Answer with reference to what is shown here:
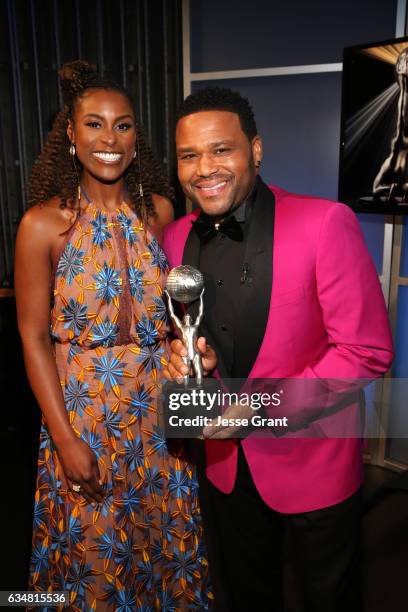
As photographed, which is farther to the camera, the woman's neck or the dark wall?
the dark wall

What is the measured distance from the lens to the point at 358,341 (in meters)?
1.39

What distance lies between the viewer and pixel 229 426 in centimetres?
142

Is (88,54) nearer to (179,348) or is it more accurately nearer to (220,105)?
(220,105)

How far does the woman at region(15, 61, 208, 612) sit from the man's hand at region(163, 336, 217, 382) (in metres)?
0.33

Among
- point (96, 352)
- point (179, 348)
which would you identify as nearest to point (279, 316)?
point (179, 348)

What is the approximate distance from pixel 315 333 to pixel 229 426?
0.36m

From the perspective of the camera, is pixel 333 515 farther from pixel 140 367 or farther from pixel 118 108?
pixel 118 108

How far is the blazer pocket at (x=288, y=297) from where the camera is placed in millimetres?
1449

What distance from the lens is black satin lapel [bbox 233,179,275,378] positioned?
1460 mm

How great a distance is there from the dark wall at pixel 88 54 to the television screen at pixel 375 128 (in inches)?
39.2

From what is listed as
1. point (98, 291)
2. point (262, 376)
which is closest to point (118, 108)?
point (98, 291)

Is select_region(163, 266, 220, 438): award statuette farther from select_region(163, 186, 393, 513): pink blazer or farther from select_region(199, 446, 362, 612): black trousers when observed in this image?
select_region(199, 446, 362, 612): black trousers

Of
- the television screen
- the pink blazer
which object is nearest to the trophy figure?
the television screen

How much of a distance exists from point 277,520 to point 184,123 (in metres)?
1.28
